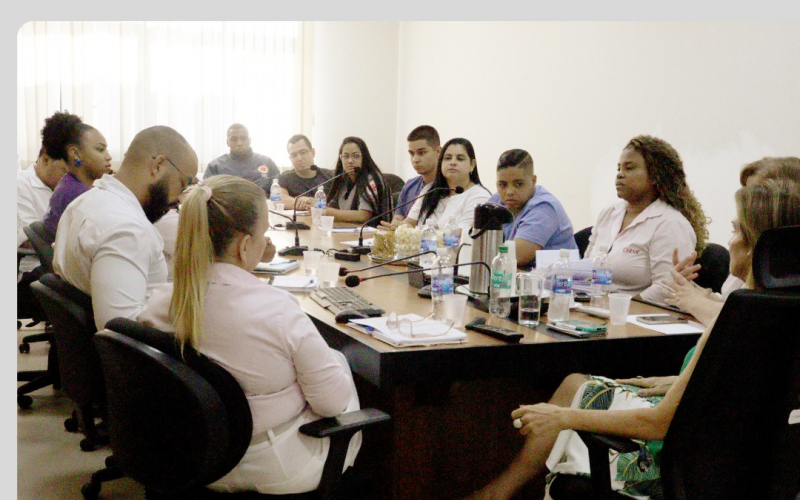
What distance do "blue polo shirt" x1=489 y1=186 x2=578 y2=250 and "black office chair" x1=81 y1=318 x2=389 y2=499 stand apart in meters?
1.87

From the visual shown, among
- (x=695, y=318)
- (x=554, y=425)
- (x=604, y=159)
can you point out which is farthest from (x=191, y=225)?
(x=604, y=159)

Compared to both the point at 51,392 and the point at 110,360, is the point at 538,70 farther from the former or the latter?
the point at 110,360

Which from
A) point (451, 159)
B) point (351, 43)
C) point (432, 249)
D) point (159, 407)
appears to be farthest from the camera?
point (351, 43)

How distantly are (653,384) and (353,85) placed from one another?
5700mm

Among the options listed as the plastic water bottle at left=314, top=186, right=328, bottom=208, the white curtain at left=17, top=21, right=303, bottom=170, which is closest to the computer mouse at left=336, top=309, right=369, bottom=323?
the plastic water bottle at left=314, top=186, right=328, bottom=208

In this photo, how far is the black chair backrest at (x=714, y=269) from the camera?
2.72 meters

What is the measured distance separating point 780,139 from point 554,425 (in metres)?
2.32

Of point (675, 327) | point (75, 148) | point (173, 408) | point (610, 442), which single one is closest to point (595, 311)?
point (675, 327)

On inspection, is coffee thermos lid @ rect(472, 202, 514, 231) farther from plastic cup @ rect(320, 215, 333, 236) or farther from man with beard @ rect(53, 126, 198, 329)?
plastic cup @ rect(320, 215, 333, 236)

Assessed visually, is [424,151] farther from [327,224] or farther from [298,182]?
[298,182]

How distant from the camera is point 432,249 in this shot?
3.03 meters

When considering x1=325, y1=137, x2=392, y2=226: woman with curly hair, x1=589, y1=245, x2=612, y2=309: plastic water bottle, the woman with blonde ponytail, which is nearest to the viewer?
the woman with blonde ponytail

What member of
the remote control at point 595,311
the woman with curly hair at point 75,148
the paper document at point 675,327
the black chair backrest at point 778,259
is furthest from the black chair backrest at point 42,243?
the black chair backrest at point 778,259

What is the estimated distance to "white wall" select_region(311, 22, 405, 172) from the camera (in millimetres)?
7000
